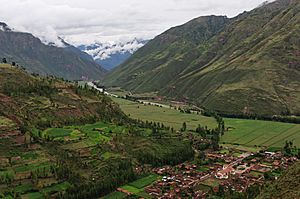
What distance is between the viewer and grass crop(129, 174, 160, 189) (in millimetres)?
126244

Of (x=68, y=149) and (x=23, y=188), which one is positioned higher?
(x=68, y=149)

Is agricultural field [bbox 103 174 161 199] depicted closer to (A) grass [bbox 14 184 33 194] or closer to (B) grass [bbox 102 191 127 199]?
(B) grass [bbox 102 191 127 199]

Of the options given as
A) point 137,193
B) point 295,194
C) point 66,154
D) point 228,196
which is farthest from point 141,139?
point 295,194

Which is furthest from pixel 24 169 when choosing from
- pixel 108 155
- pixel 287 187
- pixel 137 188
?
pixel 287 187

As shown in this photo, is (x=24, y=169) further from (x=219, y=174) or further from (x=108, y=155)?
(x=219, y=174)

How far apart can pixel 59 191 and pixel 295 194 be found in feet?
237

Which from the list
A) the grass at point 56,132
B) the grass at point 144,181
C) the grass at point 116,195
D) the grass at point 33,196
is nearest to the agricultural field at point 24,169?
the grass at point 33,196

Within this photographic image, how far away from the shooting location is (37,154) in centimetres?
14125

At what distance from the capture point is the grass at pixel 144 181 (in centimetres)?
12624

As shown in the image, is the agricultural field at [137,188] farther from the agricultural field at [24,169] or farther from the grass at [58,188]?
the agricultural field at [24,169]

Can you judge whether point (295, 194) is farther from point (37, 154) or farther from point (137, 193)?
point (37, 154)

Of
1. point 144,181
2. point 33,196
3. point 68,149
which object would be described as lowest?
point 33,196

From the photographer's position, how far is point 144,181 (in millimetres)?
129875

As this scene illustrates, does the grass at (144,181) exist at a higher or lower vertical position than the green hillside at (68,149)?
lower
